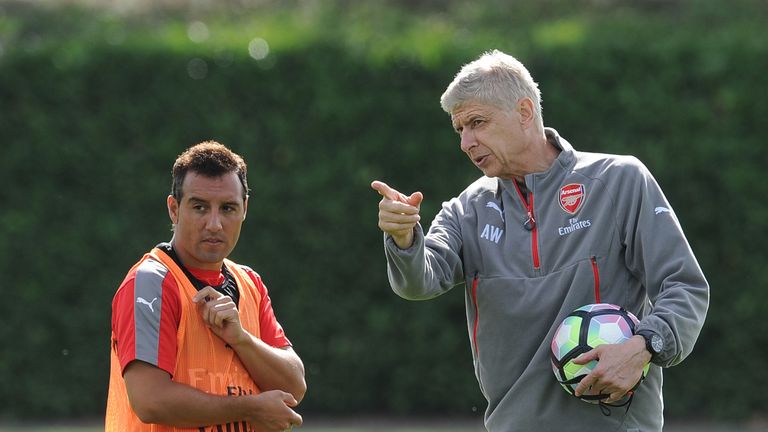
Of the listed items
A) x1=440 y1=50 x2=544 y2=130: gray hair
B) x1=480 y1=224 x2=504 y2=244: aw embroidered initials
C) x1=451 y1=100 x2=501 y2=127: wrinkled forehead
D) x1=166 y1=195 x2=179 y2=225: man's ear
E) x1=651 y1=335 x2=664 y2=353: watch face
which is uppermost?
x1=440 y1=50 x2=544 y2=130: gray hair

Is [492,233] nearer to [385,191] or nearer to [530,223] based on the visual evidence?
[530,223]

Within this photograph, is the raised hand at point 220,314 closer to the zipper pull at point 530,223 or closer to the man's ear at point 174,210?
the man's ear at point 174,210

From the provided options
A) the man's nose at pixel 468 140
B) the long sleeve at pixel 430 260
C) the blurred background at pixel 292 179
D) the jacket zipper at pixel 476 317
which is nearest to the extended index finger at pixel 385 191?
the long sleeve at pixel 430 260

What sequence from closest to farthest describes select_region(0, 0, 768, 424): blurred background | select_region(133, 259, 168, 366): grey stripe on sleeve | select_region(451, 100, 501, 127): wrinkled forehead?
select_region(133, 259, 168, 366): grey stripe on sleeve < select_region(451, 100, 501, 127): wrinkled forehead < select_region(0, 0, 768, 424): blurred background

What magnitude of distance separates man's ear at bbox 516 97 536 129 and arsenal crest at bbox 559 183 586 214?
1.23ft

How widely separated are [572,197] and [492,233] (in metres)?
0.42

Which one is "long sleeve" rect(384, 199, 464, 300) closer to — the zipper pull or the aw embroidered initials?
the aw embroidered initials

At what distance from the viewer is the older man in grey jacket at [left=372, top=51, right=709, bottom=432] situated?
4777mm

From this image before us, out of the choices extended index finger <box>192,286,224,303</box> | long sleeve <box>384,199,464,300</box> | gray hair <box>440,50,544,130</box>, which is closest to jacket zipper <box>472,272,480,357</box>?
long sleeve <box>384,199,464,300</box>

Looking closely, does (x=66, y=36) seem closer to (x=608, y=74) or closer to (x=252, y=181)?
(x=252, y=181)

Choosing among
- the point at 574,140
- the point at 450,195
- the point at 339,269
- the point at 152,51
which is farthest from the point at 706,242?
the point at 152,51

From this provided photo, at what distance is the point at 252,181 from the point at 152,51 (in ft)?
5.60

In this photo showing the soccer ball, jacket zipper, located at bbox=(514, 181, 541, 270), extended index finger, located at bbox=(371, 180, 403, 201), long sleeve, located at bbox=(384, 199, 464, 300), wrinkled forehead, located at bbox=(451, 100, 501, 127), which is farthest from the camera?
wrinkled forehead, located at bbox=(451, 100, 501, 127)

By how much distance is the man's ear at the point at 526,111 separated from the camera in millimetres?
5246
